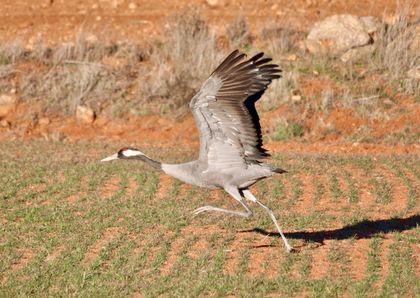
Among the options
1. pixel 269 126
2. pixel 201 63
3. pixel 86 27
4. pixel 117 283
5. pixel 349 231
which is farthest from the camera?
pixel 86 27

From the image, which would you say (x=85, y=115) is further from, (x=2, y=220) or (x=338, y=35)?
(x=2, y=220)

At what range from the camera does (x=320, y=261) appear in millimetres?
8508

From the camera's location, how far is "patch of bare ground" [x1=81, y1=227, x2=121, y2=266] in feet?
28.1

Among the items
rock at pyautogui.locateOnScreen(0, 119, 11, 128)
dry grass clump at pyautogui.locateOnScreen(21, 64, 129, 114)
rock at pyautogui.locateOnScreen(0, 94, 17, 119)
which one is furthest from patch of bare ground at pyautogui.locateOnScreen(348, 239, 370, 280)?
rock at pyautogui.locateOnScreen(0, 94, 17, 119)

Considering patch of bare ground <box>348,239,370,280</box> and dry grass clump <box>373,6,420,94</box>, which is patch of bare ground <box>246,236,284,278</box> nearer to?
patch of bare ground <box>348,239,370,280</box>

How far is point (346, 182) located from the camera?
12.0m

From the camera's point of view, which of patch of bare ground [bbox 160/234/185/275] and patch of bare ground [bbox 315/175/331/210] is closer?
patch of bare ground [bbox 160/234/185/275]

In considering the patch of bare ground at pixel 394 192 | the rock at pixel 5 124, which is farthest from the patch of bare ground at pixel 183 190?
the rock at pixel 5 124

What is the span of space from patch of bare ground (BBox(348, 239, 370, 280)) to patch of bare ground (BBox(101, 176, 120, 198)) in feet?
11.4

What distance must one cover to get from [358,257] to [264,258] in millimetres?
865

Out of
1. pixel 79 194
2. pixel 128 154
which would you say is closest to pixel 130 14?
pixel 79 194

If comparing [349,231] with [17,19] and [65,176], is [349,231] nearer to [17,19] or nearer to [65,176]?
[65,176]

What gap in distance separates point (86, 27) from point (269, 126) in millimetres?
5924

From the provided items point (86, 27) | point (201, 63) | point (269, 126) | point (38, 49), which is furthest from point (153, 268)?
point (86, 27)
